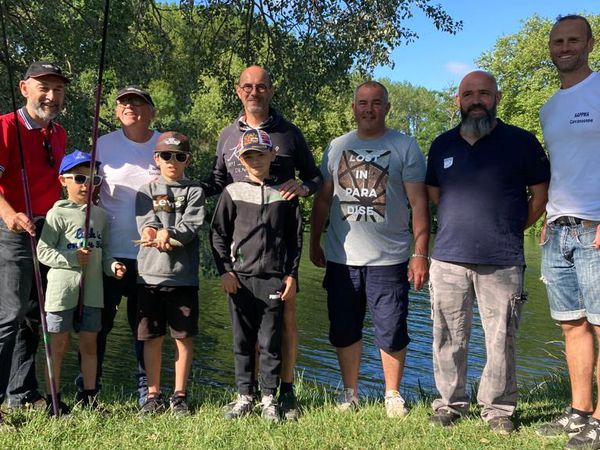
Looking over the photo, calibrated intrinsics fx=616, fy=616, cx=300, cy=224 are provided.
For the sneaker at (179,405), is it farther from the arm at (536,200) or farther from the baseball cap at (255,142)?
the arm at (536,200)

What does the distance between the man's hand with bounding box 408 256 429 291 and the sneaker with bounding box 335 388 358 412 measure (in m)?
0.94

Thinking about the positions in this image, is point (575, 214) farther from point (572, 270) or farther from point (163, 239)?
point (163, 239)

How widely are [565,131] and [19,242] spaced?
141 inches

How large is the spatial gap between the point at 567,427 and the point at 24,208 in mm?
3836

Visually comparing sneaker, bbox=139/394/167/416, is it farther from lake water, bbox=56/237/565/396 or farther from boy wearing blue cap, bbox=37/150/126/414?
lake water, bbox=56/237/565/396

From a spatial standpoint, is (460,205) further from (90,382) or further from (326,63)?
(326,63)

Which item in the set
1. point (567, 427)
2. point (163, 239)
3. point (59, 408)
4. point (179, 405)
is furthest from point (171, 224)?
point (567, 427)

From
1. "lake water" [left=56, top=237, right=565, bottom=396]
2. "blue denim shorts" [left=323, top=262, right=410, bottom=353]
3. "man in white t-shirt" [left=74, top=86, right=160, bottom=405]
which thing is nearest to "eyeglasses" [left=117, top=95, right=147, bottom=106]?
"man in white t-shirt" [left=74, top=86, right=160, bottom=405]

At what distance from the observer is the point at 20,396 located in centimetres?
436

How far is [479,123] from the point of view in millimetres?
4062

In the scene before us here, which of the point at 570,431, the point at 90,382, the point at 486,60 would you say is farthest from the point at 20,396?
the point at 486,60

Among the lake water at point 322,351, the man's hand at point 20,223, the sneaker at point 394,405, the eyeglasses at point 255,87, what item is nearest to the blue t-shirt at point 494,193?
the sneaker at point 394,405

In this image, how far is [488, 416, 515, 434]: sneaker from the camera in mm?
3938

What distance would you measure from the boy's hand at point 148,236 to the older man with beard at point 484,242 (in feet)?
6.35
